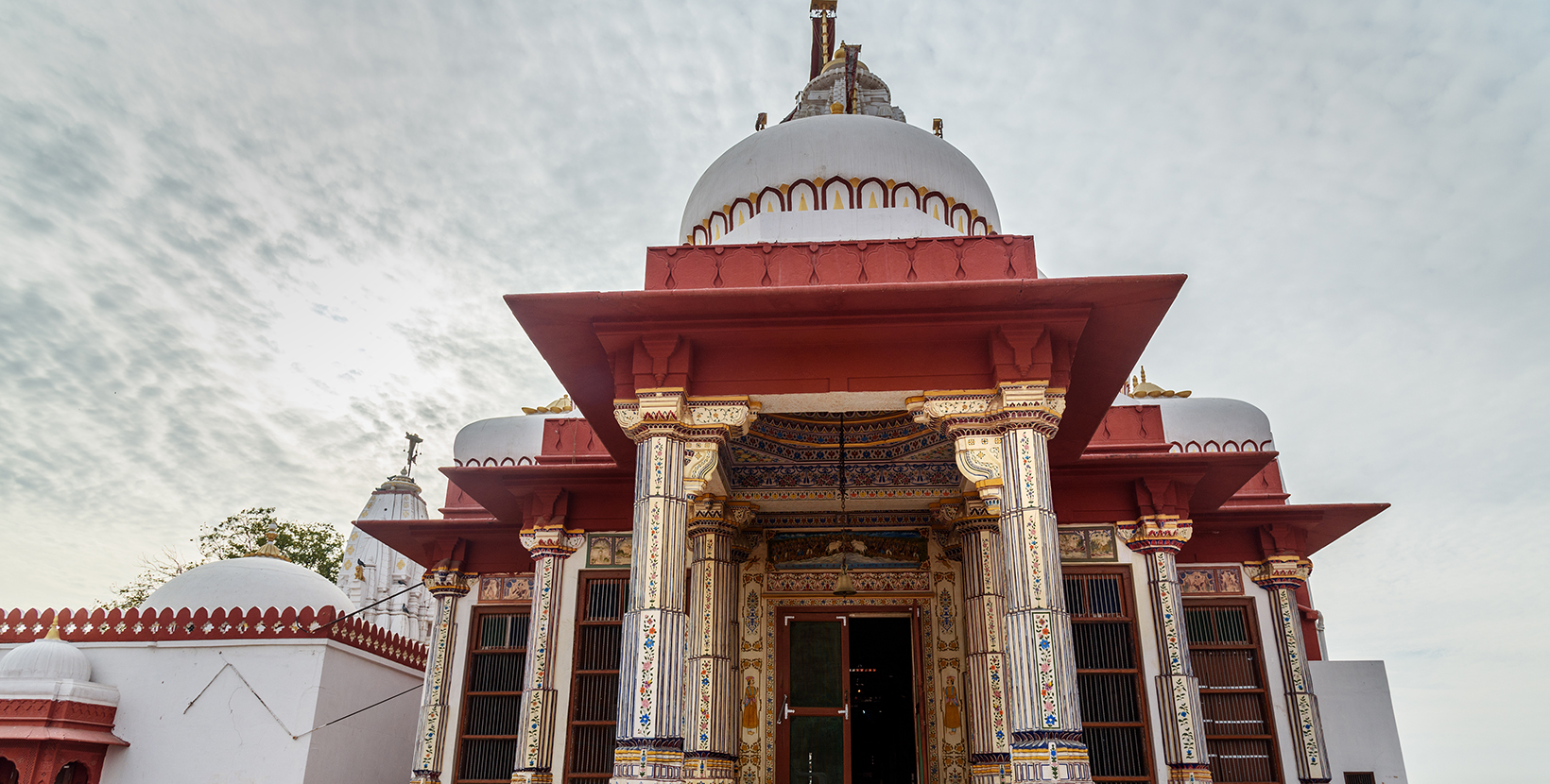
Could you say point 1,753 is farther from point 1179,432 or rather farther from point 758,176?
point 1179,432

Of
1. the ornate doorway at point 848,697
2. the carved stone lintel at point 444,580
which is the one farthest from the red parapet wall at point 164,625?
the ornate doorway at point 848,697

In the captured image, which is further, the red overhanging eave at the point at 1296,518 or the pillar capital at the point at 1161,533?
the red overhanging eave at the point at 1296,518

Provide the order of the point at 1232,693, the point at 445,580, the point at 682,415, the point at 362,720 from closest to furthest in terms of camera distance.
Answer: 1. the point at 682,415
2. the point at 1232,693
3. the point at 445,580
4. the point at 362,720

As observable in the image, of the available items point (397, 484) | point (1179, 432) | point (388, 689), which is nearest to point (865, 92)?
point (1179, 432)

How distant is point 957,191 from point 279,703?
1009 cm

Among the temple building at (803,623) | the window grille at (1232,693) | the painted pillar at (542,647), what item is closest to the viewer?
the temple building at (803,623)

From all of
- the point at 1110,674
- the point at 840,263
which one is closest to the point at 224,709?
the point at 840,263

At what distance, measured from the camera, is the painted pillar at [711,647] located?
952 cm

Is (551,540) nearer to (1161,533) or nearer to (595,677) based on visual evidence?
(595,677)

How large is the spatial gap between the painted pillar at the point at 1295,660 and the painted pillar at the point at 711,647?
662 centimetres

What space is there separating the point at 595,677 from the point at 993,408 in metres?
6.03

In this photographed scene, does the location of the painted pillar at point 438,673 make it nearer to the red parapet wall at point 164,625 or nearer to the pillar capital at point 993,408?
the red parapet wall at point 164,625

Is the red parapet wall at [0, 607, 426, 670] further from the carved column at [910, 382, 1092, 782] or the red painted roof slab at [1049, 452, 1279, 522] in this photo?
the red painted roof slab at [1049, 452, 1279, 522]

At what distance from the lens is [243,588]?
1322 cm
